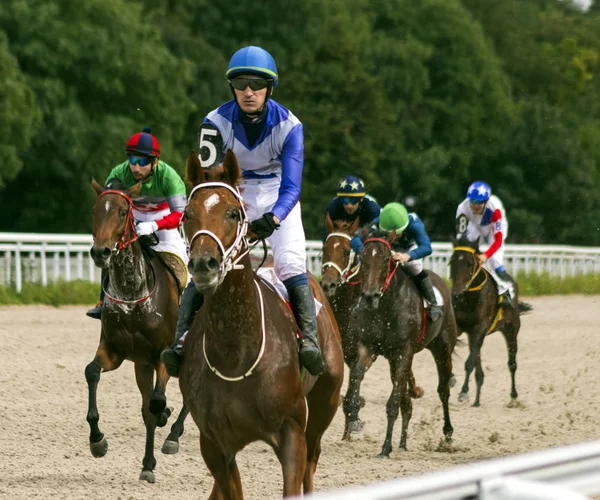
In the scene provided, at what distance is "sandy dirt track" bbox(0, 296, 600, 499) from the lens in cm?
748

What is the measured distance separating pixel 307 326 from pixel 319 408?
80 centimetres

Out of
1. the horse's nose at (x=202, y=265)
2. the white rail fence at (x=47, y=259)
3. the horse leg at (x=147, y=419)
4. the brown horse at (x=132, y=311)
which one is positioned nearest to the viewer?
the horse's nose at (x=202, y=265)

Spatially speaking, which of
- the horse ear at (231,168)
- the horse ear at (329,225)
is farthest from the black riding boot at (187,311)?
the horse ear at (329,225)

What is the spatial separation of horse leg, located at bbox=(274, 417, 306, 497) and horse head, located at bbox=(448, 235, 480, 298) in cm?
771

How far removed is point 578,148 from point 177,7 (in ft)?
65.3

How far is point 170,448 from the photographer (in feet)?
27.0

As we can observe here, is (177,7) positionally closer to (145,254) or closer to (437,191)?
(437,191)

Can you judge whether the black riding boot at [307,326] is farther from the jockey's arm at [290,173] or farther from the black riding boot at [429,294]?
the black riding boot at [429,294]

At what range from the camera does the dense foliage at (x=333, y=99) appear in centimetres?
3325

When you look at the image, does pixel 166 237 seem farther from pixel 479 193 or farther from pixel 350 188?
pixel 479 193

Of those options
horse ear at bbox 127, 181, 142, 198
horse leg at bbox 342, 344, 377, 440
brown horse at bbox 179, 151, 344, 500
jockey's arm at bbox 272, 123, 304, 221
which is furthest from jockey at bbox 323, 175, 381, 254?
brown horse at bbox 179, 151, 344, 500

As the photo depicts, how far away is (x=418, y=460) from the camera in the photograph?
8.38 m

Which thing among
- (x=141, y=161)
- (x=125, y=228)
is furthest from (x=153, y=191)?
(x=125, y=228)

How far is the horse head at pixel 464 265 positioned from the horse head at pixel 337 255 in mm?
2853
